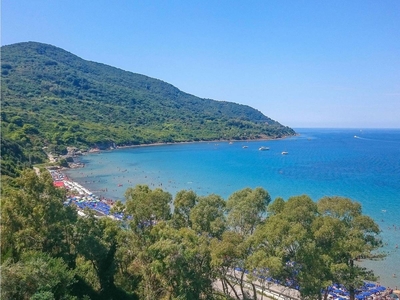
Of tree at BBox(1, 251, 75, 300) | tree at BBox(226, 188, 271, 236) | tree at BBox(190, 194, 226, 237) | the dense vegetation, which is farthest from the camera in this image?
tree at BBox(226, 188, 271, 236)

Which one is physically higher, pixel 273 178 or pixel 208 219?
pixel 208 219

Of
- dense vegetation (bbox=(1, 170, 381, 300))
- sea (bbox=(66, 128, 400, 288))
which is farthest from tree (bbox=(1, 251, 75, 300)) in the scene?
sea (bbox=(66, 128, 400, 288))

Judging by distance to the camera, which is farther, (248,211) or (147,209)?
(147,209)

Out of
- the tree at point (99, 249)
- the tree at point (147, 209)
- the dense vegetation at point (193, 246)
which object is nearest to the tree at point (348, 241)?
the dense vegetation at point (193, 246)

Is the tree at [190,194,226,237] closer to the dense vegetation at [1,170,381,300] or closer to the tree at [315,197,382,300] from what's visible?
the dense vegetation at [1,170,381,300]

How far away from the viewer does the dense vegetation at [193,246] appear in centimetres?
1716

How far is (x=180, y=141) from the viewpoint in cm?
19525

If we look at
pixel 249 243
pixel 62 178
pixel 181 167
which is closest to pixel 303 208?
pixel 249 243

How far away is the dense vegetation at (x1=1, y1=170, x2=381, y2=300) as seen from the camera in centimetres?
1716

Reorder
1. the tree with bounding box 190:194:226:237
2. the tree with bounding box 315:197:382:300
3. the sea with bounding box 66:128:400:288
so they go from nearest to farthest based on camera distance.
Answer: the tree with bounding box 315:197:382:300
the tree with bounding box 190:194:226:237
the sea with bounding box 66:128:400:288

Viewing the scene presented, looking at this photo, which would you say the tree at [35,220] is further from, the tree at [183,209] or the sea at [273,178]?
the sea at [273,178]

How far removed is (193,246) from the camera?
17.8 m

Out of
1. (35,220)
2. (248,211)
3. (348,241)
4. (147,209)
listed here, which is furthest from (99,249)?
(348,241)

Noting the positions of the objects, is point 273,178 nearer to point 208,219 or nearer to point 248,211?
point 248,211
